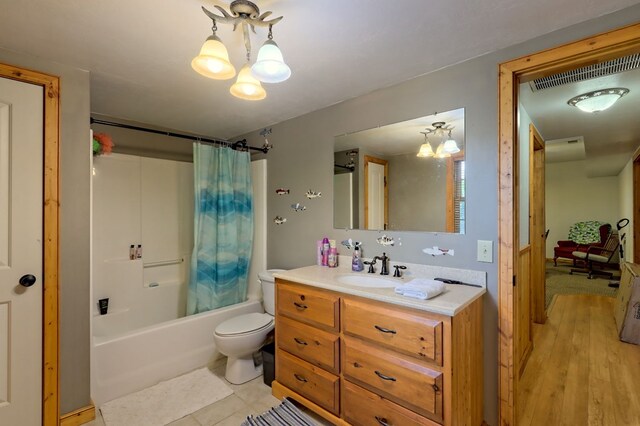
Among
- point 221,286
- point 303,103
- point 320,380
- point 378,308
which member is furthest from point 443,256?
point 221,286

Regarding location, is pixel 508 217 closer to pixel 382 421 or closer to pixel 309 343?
pixel 382 421

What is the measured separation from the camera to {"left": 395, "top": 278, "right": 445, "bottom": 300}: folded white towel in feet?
4.66

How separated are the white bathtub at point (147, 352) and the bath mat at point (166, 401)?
0.07m

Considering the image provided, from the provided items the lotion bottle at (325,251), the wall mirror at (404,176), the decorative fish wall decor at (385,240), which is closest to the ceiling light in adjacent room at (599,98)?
the wall mirror at (404,176)

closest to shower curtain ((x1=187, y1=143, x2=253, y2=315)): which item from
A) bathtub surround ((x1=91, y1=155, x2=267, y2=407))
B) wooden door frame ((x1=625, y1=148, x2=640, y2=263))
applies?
bathtub surround ((x1=91, y1=155, x2=267, y2=407))

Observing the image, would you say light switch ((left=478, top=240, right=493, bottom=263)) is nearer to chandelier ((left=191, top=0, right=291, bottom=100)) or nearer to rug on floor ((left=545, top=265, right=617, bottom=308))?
chandelier ((left=191, top=0, right=291, bottom=100))

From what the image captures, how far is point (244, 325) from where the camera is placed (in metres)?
2.26

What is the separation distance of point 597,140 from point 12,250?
6.37 m

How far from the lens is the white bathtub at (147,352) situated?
2012mm

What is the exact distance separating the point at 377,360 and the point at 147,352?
1770 mm

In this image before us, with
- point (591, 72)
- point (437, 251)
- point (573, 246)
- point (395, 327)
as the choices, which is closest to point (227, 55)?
point (395, 327)

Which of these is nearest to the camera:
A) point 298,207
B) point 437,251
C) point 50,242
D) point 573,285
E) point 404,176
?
point 50,242

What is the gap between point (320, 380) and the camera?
177 cm

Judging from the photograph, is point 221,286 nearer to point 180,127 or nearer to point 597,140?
point 180,127
